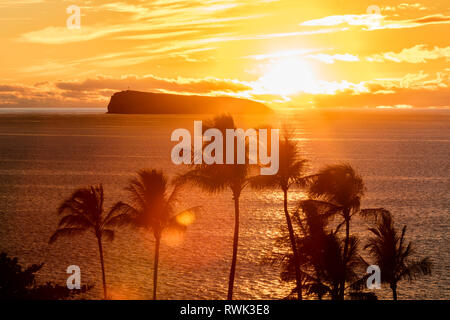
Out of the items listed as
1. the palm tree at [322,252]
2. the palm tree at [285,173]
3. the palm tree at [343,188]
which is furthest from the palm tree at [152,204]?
the palm tree at [343,188]

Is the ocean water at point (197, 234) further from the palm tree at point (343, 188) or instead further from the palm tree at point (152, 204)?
the palm tree at point (152, 204)

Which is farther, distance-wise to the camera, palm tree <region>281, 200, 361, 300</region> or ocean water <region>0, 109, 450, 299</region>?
ocean water <region>0, 109, 450, 299</region>

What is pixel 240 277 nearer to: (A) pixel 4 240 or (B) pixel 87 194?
(B) pixel 87 194

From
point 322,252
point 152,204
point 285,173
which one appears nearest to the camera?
point 322,252

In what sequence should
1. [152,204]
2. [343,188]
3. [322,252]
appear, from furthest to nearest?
[152,204] → [322,252] → [343,188]

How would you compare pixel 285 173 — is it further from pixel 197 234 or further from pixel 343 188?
pixel 197 234

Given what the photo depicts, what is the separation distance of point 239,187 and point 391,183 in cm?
7521

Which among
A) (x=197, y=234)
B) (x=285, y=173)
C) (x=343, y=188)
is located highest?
(x=285, y=173)

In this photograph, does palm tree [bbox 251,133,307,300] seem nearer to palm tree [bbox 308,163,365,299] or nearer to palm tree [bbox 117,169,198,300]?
palm tree [bbox 308,163,365,299]

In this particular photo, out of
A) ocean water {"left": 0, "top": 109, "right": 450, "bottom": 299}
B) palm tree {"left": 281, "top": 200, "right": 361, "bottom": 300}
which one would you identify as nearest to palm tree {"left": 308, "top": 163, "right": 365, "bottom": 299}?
palm tree {"left": 281, "top": 200, "right": 361, "bottom": 300}

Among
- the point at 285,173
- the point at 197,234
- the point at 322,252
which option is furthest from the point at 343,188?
the point at 197,234

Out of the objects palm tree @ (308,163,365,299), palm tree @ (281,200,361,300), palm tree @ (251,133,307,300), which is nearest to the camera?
palm tree @ (308,163,365,299)
